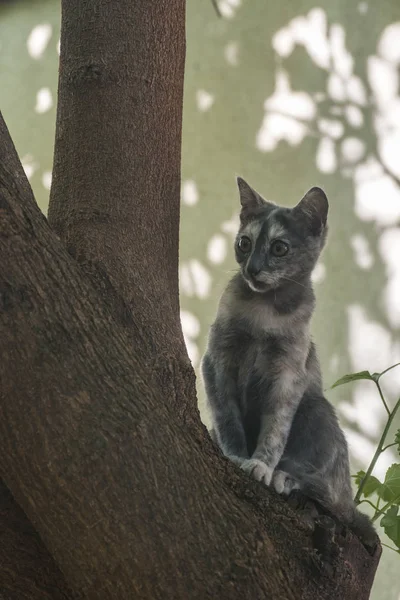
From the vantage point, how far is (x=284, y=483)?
66.3 inches

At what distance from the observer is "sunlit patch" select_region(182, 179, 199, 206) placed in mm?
3764

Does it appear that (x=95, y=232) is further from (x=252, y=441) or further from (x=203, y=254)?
(x=203, y=254)

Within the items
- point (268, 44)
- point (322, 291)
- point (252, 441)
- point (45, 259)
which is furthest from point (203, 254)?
point (45, 259)

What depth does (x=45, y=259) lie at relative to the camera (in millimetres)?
1311

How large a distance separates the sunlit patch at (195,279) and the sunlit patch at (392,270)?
859 millimetres

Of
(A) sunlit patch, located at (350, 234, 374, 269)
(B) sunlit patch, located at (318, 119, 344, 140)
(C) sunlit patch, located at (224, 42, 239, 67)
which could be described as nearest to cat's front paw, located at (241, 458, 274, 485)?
(A) sunlit patch, located at (350, 234, 374, 269)

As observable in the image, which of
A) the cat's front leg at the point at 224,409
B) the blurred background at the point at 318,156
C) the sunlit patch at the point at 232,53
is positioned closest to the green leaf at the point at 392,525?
the cat's front leg at the point at 224,409

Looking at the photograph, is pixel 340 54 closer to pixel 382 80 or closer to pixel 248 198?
pixel 382 80

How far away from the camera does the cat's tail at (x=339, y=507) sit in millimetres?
1634

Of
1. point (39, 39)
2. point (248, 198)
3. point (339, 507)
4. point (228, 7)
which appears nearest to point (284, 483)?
point (339, 507)

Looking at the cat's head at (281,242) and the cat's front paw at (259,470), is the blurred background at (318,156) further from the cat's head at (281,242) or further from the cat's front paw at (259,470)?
the cat's front paw at (259,470)

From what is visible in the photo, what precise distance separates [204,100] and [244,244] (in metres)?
1.83

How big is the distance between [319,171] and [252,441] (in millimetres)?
1769

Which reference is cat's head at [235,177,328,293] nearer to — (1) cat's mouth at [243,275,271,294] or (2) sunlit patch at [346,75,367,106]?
(1) cat's mouth at [243,275,271,294]
